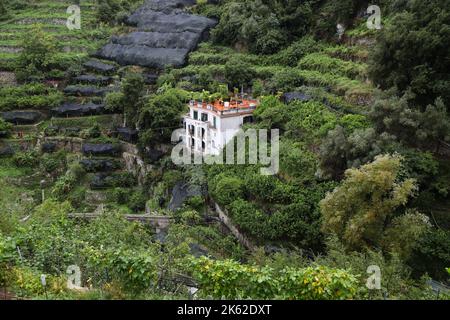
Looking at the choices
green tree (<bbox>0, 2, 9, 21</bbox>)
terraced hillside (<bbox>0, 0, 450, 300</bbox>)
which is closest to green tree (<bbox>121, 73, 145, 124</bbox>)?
terraced hillside (<bbox>0, 0, 450, 300</bbox>)

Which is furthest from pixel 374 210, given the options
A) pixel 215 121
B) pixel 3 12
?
pixel 3 12

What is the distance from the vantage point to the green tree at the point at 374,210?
547 inches

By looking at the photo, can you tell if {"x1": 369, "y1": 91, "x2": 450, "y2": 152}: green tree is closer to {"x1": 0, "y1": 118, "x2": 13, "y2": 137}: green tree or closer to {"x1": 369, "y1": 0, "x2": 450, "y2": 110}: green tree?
{"x1": 369, "y1": 0, "x2": 450, "y2": 110}: green tree

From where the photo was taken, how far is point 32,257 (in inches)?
465

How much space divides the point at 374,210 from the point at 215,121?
1255 centimetres

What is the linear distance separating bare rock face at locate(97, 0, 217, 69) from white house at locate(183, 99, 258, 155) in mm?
10766

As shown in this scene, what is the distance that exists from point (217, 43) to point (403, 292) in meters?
29.1

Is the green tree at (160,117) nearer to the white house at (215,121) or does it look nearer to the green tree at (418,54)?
the white house at (215,121)

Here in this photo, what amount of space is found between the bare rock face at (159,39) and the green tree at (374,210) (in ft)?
78.4

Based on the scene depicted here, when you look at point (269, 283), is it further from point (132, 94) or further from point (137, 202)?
point (132, 94)

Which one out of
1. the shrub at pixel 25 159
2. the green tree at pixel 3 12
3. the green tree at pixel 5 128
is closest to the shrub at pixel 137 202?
the shrub at pixel 25 159

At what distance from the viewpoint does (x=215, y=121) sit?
81.8 feet
